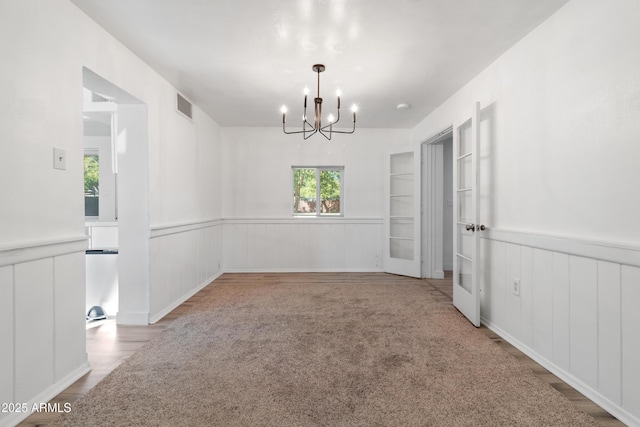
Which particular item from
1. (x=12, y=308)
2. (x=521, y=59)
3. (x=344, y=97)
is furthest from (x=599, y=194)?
(x=12, y=308)

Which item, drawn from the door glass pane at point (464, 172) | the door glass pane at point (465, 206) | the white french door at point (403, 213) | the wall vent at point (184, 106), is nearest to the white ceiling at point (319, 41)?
the wall vent at point (184, 106)

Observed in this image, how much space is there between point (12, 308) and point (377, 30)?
2.73m

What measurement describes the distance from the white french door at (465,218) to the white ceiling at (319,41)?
62cm

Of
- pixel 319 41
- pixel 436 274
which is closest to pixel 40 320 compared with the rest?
pixel 319 41

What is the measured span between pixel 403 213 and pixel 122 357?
157 inches

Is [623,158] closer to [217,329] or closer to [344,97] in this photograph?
[344,97]

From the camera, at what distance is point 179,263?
359 centimetres

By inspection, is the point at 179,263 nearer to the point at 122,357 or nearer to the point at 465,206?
the point at 122,357

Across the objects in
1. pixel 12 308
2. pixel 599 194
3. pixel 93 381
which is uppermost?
pixel 599 194

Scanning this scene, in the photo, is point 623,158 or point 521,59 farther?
point 521,59

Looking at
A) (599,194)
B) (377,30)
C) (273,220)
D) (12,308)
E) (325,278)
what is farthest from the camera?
(273,220)

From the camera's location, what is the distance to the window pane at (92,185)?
16.9 feet

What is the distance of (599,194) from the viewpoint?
1.74 metres

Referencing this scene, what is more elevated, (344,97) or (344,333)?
(344,97)
